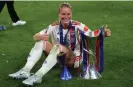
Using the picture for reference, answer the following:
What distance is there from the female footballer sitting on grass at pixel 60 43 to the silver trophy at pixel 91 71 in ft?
0.56

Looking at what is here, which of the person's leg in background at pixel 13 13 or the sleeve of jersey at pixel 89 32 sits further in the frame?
the person's leg in background at pixel 13 13

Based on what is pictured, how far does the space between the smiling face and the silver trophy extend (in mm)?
473

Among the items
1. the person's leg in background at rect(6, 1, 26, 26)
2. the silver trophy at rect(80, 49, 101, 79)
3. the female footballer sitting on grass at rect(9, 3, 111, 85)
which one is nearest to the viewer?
the female footballer sitting on grass at rect(9, 3, 111, 85)

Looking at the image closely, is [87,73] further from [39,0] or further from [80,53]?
[39,0]

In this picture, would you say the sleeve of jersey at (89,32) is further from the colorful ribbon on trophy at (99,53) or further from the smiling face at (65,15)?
the smiling face at (65,15)

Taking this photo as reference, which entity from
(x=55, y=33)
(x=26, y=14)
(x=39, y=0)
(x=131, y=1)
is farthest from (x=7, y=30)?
(x=131, y=1)

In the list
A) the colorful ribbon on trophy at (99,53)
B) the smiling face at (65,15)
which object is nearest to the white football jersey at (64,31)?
the smiling face at (65,15)

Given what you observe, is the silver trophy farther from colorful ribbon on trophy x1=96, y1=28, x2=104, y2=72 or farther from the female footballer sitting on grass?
the female footballer sitting on grass

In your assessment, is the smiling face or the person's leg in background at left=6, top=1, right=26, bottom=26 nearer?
the smiling face

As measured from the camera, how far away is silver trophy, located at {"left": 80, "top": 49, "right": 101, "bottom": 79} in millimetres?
4352

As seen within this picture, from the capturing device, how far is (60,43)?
178 inches

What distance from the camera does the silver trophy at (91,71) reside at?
4352mm

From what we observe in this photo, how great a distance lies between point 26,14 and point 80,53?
192 inches

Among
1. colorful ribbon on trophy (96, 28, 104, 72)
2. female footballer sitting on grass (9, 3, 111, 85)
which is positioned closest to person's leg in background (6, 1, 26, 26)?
female footballer sitting on grass (9, 3, 111, 85)
